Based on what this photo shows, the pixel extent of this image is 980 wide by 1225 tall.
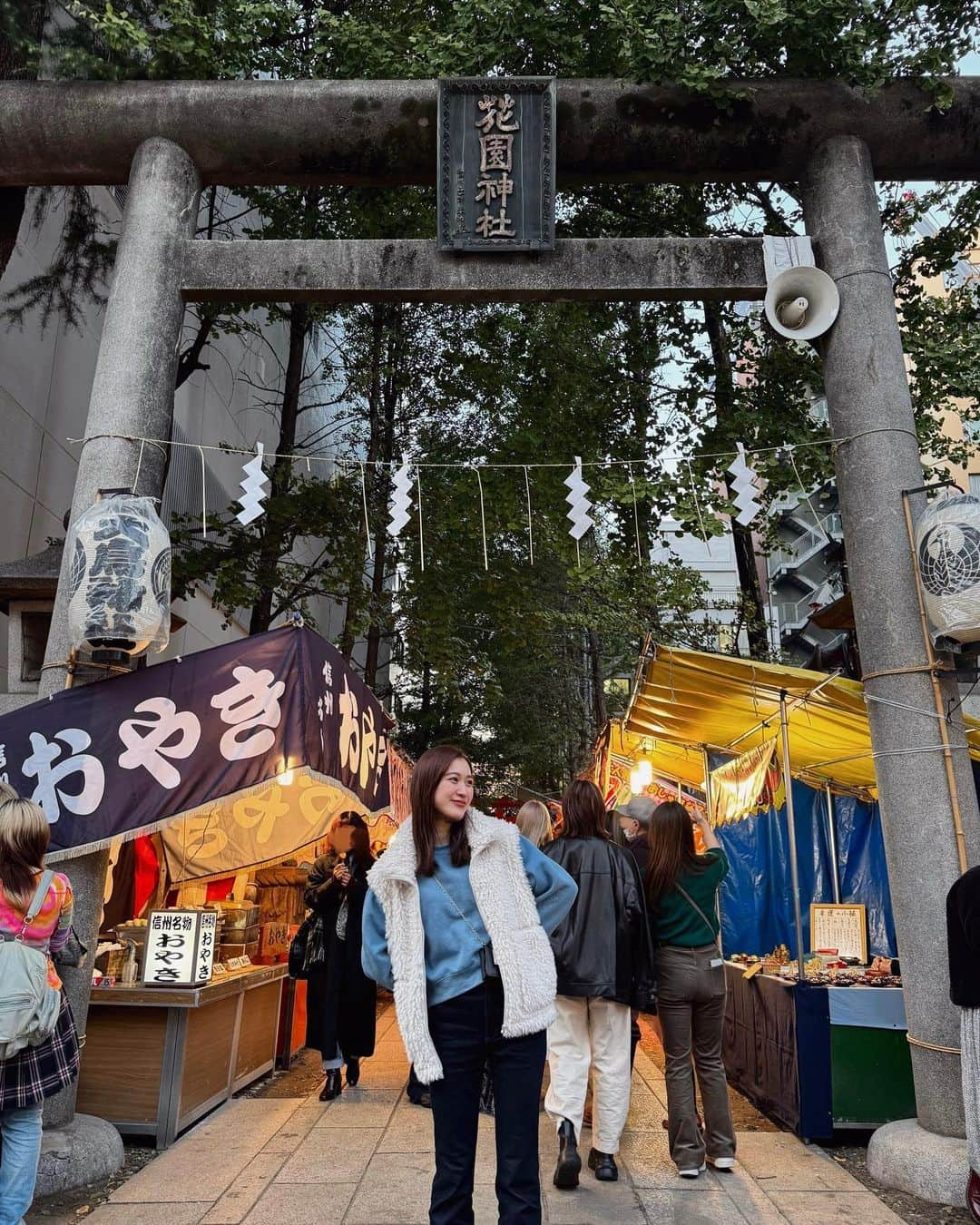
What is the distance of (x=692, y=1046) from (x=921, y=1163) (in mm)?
1288

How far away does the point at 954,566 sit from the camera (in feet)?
17.4

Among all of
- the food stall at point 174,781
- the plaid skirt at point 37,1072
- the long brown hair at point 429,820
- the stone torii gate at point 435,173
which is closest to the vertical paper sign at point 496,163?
the stone torii gate at point 435,173

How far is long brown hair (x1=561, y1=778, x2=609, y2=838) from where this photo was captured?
17.8 feet

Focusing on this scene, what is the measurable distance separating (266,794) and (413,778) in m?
6.54

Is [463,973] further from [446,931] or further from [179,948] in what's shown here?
[179,948]

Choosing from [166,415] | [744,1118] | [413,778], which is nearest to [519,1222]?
[413,778]

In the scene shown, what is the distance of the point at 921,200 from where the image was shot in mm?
10938

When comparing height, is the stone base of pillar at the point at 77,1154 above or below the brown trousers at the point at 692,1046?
below

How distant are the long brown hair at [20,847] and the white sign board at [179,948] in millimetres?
2370

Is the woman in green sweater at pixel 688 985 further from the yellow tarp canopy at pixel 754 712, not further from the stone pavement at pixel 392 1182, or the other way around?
the yellow tarp canopy at pixel 754 712

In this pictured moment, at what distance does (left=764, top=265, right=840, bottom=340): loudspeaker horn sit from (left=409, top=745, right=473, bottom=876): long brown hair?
4.55 meters

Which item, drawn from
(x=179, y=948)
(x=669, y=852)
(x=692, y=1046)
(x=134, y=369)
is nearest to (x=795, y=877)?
(x=669, y=852)

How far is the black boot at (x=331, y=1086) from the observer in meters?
6.79

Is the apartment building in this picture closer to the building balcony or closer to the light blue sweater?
the light blue sweater
